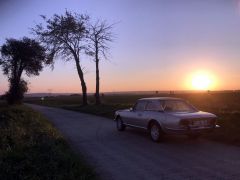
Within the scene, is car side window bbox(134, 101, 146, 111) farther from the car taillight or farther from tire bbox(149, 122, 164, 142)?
the car taillight

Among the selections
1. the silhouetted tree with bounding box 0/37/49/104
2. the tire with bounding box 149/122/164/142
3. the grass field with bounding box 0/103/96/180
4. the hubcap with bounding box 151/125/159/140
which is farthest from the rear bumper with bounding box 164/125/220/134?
the silhouetted tree with bounding box 0/37/49/104

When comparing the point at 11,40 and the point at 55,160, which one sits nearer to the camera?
the point at 55,160

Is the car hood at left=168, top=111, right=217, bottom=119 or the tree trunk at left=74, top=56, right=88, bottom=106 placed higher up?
the tree trunk at left=74, top=56, right=88, bottom=106

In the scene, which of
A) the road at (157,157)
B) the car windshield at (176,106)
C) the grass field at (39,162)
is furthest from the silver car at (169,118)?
the grass field at (39,162)

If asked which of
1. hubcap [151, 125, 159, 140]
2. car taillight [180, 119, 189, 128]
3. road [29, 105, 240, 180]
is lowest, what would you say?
road [29, 105, 240, 180]

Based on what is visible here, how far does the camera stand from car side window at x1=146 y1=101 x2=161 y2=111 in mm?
12189

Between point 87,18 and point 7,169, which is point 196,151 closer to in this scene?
point 7,169

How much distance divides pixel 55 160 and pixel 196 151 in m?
4.10

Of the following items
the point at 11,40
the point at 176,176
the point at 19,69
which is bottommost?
the point at 176,176

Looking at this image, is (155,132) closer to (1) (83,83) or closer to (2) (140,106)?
(2) (140,106)

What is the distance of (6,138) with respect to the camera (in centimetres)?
1166

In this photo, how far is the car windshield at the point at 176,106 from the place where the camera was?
→ 39.2 ft

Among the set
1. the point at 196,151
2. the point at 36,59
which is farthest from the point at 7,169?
the point at 36,59

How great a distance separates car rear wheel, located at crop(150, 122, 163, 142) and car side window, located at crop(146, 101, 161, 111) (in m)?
0.59
